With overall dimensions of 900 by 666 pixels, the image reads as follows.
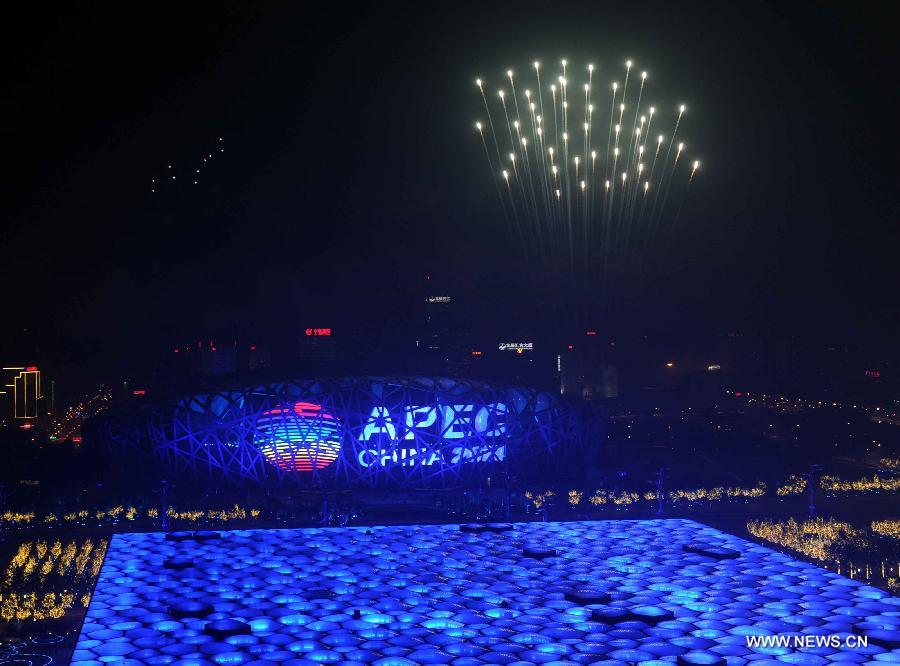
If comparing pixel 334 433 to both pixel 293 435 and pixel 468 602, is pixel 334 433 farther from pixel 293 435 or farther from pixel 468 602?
pixel 468 602

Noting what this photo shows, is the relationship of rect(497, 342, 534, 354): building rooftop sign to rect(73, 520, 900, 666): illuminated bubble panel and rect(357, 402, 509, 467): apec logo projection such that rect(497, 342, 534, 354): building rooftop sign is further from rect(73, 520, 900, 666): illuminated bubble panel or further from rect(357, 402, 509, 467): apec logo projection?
rect(73, 520, 900, 666): illuminated bubble panel

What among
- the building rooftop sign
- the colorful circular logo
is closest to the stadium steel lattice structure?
the colorful circular logo

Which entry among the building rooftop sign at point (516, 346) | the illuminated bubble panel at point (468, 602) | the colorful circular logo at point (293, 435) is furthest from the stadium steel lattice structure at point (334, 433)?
the building rooftop sign at point (516, 346)

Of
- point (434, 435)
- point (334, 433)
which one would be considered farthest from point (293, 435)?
point (434, 435)

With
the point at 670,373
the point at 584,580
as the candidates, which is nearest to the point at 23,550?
the point at 584,580

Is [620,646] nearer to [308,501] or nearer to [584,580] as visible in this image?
[584,580]

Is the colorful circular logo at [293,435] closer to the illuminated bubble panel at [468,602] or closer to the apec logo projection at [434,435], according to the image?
the apec logo projection at [434,435]
